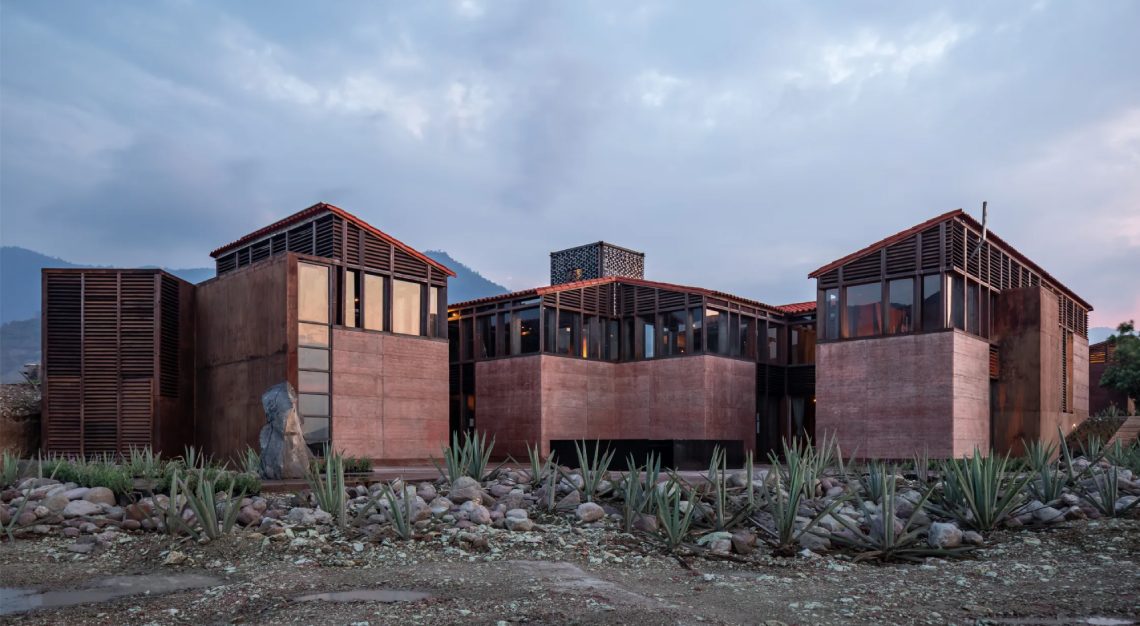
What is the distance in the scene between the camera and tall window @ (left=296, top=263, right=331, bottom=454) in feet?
66.9

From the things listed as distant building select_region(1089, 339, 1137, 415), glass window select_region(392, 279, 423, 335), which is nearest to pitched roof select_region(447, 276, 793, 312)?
glass window select_region(392, 279, 423, 335)

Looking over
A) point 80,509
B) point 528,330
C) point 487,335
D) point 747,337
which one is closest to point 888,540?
point 80,509

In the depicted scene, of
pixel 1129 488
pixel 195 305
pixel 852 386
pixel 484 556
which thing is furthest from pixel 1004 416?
pixel 195 305

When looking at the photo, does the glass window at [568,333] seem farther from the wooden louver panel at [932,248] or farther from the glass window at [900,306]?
the wooden louver panel at [932,248]

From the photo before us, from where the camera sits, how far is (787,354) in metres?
30.6

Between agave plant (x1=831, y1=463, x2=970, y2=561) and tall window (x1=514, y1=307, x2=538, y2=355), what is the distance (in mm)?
18836

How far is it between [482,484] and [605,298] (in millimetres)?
18003

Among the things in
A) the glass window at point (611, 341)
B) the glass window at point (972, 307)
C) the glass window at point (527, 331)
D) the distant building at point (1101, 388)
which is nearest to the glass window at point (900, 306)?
the glass window at point (972, 307)

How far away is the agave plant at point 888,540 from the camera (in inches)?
326

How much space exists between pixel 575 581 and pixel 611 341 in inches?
888

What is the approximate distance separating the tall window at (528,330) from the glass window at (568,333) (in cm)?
77

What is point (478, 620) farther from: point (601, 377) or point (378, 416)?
point (601, 377)

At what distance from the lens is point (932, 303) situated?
2217cm

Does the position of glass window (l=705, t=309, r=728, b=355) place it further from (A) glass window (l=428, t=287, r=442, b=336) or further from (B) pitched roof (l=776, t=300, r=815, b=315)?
(A) glass window (l=428, t=287, r=442, b=336)
